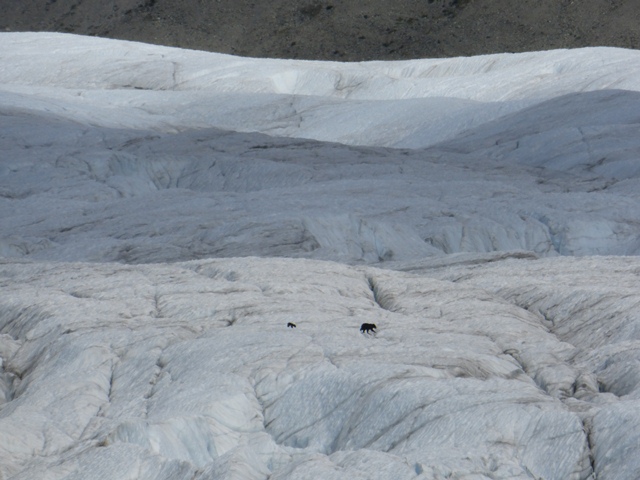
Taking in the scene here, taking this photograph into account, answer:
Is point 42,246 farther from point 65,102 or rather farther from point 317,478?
point 65,102

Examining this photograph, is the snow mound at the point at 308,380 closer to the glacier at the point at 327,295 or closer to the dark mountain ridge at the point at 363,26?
the glacier at the point at 327,295

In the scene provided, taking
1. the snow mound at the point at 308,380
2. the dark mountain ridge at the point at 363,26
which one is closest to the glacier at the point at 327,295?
the snow mound at the point at 308,380

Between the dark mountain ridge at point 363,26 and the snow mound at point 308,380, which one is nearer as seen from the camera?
the snow mound at point 308,380

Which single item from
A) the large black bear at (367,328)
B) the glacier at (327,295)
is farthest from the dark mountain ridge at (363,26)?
the large black bear at (367,328)

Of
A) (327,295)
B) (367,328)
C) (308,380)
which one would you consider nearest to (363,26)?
(327,295)

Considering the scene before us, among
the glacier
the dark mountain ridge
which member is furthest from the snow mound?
the dark mountain ridge

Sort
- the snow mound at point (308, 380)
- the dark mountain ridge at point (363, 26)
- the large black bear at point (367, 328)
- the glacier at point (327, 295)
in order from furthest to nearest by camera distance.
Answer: the dark mountain ridge at point (363, 26)
the large black bear at point (367, 328)
the glacier at point (327, 295)
the snow mound at point (308, 380)

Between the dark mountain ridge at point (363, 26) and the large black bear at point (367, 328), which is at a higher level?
the large black bear at point (367, 328)

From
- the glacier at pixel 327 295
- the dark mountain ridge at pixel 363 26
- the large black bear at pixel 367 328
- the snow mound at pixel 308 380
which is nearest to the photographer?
the snow mound at pixel 308 380
